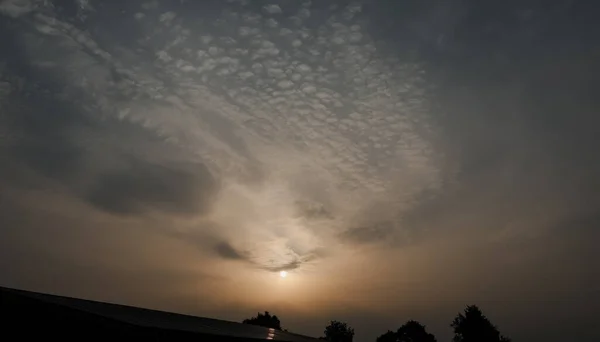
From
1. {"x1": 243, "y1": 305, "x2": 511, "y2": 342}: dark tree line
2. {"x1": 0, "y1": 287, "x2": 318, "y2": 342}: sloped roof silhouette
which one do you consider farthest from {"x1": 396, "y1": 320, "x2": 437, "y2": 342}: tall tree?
{"x1": 0, "y1": 287, "x2": 318, "y2": 342}: sloped roof silhouette

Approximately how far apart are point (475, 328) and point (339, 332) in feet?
143

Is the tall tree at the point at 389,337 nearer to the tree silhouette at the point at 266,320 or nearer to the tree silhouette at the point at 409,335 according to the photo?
the tree silhouette at the point at 409,335

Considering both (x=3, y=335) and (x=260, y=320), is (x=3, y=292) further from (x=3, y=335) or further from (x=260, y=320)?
(x=260, y=320)

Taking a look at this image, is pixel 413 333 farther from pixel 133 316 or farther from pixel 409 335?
pixel 133 316

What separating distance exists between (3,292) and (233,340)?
29.6 feet

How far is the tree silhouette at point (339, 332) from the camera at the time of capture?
107 metres

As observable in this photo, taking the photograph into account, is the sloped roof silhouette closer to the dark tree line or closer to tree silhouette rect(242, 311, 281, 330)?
the dark tree line

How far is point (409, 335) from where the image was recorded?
79812mm

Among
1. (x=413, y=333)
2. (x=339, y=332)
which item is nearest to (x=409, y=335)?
(x=413, y=333)

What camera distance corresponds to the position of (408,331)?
263ft

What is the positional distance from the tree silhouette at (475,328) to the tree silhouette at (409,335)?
274 inches

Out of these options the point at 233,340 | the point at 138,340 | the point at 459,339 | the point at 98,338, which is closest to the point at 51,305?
the point at 98,338

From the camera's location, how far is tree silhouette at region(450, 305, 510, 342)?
72438mm

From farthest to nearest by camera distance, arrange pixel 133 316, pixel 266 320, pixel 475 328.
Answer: pixel 266 320
pixel 475 328
pixel 133 316
